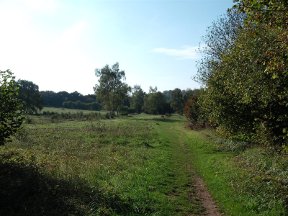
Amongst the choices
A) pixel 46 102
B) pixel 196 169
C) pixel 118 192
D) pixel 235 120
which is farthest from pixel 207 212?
pixel 46 102

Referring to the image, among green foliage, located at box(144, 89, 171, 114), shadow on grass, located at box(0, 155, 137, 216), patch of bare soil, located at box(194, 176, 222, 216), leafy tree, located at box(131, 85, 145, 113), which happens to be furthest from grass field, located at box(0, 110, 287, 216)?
leafy tree, located at box(131, 85, 145, 113)

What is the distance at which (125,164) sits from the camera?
22.7 meters

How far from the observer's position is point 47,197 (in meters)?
13.0

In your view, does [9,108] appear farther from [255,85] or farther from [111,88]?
[111,88]

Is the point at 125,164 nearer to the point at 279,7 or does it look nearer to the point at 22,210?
the point at 22,210

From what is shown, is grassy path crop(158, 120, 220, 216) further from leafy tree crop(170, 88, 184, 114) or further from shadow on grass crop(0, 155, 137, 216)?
leafy tree crop(170, 88, 184, 114)

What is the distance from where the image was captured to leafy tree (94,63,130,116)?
385ft

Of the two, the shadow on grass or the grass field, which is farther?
the grass field

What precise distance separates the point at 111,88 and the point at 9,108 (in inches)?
4098

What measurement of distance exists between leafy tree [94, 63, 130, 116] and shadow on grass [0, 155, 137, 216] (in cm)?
10181

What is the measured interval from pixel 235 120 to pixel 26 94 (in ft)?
284

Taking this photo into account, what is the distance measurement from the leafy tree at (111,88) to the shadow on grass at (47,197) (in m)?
102

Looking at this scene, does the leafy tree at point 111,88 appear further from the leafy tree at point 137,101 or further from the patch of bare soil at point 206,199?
the patch of bare soil at point 206,199

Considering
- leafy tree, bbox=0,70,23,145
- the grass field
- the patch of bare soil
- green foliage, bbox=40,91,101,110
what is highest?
green foliage, bbox=40,91,101,110
